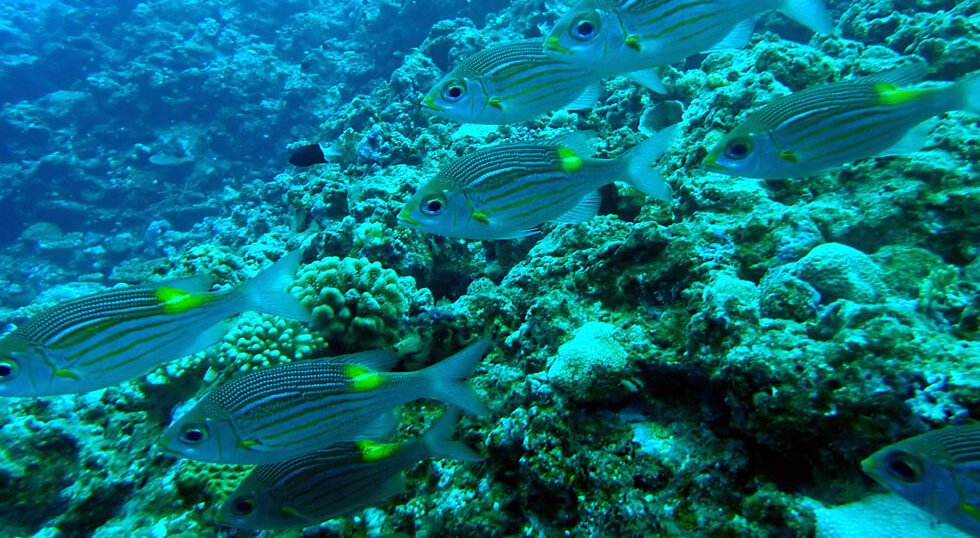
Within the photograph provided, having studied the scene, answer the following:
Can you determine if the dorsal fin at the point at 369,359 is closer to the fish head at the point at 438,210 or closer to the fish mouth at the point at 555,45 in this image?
the fish head at the point at 438,210

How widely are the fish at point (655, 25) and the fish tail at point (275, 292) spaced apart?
2143 mm

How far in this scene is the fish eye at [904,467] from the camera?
163 centimetres

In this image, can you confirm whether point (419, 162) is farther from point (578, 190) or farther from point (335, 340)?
point (578, 190)

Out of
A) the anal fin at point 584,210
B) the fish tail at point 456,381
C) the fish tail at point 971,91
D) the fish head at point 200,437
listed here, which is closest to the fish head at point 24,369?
the fish head at point 200,437

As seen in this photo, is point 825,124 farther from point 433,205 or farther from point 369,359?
point 369,359

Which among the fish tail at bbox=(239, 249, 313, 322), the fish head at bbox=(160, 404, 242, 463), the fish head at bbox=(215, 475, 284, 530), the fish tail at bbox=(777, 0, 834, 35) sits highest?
the fish tail at bbox=(777, 0, 834, 35)

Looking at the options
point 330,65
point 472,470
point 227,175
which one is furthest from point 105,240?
point 472,470

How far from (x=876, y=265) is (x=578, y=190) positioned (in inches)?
81.4

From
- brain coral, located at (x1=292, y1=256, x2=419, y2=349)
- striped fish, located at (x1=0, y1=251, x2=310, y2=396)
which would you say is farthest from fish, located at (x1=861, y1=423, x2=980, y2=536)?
brain coral, located at (x1=292, y1=256, x2=419, y2=349)

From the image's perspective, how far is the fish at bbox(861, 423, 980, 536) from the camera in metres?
1.55

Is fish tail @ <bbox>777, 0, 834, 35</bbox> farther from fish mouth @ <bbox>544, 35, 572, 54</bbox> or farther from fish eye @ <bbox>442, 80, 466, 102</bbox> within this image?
fish eye @ <bbox>442, 80, 466, 102</bbox>

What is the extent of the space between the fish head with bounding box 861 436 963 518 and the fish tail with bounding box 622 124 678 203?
164 cm

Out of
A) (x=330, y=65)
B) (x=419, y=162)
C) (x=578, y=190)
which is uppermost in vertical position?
(x=330, y=65)

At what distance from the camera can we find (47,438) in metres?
4.15
